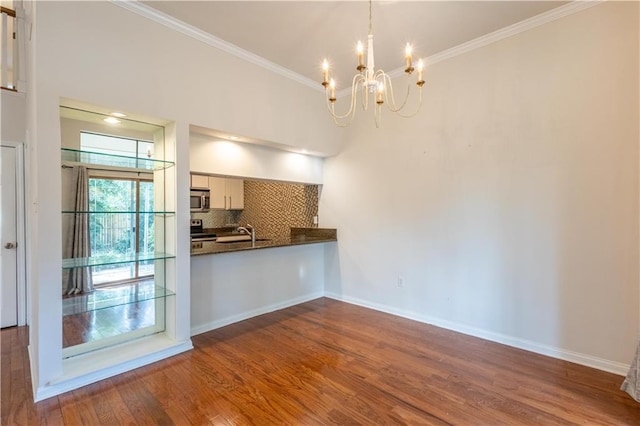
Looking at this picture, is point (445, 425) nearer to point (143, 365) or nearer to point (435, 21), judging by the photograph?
point (143, 365)

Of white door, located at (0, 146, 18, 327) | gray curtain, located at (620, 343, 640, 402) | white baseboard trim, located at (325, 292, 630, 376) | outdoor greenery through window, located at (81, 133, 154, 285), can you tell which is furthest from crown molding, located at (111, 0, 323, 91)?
gray curtain, located at (620, 343, 640, 402)

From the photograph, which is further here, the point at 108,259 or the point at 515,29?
the point at 515,29

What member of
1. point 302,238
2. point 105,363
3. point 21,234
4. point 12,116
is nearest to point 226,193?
point 302,238

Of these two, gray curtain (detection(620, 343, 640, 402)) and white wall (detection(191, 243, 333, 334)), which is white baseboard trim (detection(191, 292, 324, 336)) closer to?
white wall (detection(191, 243, 333, 334))

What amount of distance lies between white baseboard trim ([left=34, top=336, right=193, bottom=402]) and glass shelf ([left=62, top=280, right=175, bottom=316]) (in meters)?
0.37

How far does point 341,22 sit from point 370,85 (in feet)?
3.73

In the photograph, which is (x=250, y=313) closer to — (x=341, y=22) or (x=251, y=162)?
(x=251, y=162)

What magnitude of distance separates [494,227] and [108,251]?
352 cm

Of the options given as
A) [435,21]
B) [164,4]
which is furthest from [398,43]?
[164,4]

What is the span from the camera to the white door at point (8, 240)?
335 cm

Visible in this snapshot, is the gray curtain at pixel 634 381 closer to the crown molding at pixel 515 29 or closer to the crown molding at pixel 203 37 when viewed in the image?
the crown molding at pixel 515 29

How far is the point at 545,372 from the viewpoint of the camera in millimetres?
2418

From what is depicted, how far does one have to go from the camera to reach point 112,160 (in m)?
2.57

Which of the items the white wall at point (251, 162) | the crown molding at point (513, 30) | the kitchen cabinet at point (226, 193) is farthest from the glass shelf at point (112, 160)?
the crown molding at point (513, 30)
